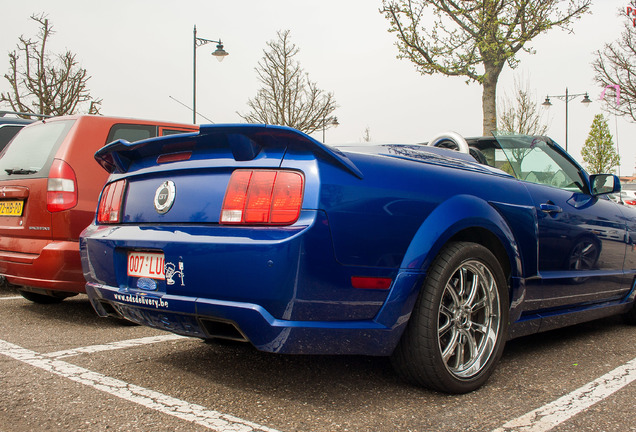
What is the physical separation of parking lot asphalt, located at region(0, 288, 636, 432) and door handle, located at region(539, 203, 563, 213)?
0.89 meters

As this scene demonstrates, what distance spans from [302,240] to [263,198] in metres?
0.27

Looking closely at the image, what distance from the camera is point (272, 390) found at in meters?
2.90

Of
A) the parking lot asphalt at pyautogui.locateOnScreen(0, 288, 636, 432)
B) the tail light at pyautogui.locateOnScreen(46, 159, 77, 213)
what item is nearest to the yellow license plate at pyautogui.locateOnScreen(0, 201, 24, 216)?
the tail light at pyautogui.locateOnScreen(46, 159, 77, 213)

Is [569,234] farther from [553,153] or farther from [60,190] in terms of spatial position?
[60,190]

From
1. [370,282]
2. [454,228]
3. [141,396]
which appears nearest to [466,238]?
[454,228]

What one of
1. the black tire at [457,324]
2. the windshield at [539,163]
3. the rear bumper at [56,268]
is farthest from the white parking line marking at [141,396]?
the windshield at [539,163]

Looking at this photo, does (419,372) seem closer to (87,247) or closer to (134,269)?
(134,269)

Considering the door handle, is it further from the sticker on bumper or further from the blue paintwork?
the sticker on bumper

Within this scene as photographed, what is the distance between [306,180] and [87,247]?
139 centimetres

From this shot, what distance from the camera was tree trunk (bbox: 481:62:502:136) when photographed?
47.8 ft

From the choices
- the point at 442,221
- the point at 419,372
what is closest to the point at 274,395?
the point at 419,372

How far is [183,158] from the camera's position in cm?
291

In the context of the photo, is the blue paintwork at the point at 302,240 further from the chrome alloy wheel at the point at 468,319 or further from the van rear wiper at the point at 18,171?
the van rear wiper at the point at 18,171

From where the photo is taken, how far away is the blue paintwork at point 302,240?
2.45 m
